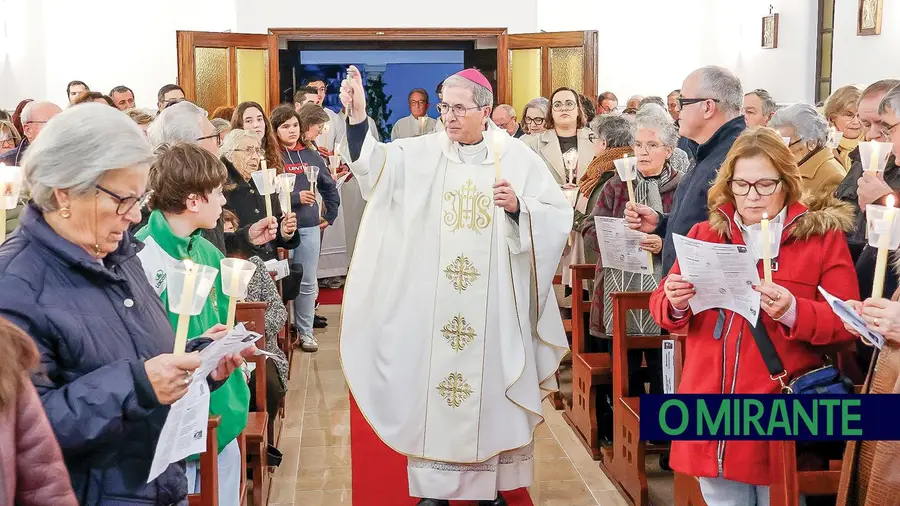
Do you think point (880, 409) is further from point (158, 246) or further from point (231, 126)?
point (231, 126)

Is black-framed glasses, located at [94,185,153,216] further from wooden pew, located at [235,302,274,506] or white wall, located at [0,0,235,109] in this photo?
white wall, located at [0,0,235,109]

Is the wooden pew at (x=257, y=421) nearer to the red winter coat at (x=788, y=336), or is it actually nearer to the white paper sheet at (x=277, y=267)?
the white paper sheet at (x=277, y=267)

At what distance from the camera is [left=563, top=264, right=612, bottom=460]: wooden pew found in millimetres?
5223

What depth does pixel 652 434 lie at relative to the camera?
248 cm

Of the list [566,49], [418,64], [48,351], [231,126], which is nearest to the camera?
[48,351]

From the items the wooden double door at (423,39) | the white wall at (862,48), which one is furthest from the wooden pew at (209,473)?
the wooden double door at (423,39)

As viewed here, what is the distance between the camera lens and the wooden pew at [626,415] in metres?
4.43

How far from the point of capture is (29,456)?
1.70 m

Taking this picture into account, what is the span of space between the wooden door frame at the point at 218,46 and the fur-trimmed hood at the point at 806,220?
1063 cm

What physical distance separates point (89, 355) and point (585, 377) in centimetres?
365

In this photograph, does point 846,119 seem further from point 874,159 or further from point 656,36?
point 656,36

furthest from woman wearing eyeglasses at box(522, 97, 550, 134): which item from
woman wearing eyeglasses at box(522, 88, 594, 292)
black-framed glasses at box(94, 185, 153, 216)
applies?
black-framed glasses at box(94, 185, 153, 216)

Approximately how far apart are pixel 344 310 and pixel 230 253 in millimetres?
1426

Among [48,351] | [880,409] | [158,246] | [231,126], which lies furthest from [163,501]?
[231,126]
